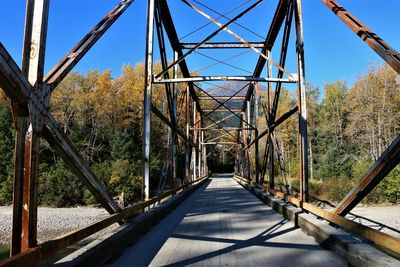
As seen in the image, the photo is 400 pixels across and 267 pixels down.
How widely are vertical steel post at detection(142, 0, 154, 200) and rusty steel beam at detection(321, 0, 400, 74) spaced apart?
3.91 meters

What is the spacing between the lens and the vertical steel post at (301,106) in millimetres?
6777

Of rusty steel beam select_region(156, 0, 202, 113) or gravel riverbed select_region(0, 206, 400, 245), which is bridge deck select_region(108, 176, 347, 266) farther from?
gravel riverbed select_region(0, 206, 400, 245)

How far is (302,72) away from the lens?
7414 millimetres

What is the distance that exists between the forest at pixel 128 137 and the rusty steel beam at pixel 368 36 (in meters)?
23.8

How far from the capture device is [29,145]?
111 inches

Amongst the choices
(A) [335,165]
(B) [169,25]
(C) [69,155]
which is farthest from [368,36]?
(A) [335,165]

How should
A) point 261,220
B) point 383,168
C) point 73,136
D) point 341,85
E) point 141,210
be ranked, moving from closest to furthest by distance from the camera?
point 383,168
point 141,210
point 261,220
point 73,136
point 341,85

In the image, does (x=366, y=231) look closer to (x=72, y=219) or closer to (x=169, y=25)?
(x=169, y=25)

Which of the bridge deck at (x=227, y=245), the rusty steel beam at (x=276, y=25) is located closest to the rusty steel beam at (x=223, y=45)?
the rusty steel beam at (x=276, y=25)

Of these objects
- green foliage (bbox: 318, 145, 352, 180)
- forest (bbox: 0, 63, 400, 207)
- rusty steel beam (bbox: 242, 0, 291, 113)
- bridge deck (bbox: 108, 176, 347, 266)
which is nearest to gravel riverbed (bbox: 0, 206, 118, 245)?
forest (bbox: 0, 63, 400, 207)

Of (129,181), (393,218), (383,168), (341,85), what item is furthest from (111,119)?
(383,168)

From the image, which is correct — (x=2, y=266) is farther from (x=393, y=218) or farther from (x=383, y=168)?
(x=393, y=218)

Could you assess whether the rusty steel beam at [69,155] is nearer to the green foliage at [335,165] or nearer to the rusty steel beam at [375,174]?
the rusty steel beam at [375,174]

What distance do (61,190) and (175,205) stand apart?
88.0ft
